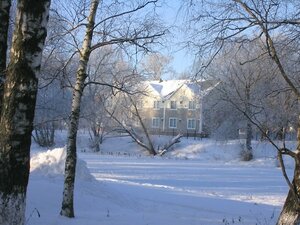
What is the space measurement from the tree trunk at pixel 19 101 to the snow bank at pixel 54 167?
13.1 meters

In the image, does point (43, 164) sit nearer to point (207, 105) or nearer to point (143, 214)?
point (143, 214)

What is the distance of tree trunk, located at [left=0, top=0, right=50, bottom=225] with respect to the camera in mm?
4910

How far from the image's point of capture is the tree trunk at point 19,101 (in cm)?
491

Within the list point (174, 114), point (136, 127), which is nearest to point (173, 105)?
point (174, 114)

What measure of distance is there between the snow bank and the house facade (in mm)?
54524

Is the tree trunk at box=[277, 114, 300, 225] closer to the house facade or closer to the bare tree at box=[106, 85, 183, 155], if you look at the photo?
the bare tree at box=[106, 85, 183, 155]

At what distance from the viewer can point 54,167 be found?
61.3 ft

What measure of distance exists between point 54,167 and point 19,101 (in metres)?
14.1

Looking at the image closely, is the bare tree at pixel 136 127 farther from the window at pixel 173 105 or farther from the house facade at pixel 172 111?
the window at pixel 173 105

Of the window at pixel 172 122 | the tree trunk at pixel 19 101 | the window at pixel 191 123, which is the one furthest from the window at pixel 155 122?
the tree trunk at pixel 19 101

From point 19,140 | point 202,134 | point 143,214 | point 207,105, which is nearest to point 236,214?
point 143,214

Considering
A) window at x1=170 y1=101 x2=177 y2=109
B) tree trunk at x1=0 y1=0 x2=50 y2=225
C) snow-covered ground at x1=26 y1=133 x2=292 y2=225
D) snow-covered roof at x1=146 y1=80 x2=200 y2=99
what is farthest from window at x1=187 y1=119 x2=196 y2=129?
tree trunk at x1=0 y1=0 x2=50 y2=225

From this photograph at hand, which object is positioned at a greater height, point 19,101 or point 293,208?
point 19,101

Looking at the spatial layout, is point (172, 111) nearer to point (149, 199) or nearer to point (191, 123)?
point (191, 123)
